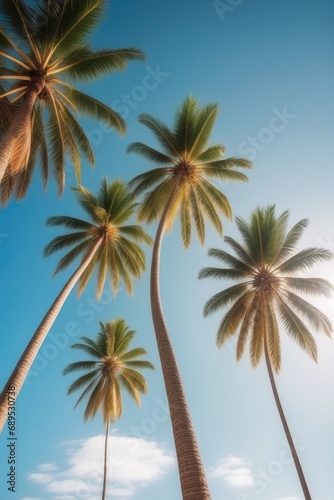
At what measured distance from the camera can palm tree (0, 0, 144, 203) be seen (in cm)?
1003

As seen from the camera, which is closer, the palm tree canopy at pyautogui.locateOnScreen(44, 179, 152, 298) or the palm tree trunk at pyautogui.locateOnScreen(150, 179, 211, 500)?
the palm tree trunk at pyautogui.locateOnScreen(150, 179, 211, 500)

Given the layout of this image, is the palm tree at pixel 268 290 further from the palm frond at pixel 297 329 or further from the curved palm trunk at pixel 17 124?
the curved palm trunk at pixel 17 124

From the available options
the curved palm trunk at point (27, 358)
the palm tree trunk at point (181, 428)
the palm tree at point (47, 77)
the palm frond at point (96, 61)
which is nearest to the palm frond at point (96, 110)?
the palm tree at point (47, 77)

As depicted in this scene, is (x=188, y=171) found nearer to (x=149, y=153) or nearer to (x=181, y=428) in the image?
(x=149, y=153)

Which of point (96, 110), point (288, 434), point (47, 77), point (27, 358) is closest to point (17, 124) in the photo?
point (47, 77)

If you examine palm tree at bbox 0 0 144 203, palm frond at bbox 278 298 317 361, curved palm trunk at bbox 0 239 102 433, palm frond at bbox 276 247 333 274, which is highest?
palm tree at bbox 0 0 144 203

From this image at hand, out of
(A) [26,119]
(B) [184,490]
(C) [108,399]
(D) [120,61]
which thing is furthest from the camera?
(C) [108,399]

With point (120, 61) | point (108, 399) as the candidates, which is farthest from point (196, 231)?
point (108, 399)

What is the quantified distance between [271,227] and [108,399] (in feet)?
52.2

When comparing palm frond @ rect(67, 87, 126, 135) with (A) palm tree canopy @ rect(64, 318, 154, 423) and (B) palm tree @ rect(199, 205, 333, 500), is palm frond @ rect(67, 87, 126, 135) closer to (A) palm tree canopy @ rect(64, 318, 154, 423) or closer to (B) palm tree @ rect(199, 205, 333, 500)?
(B) palm tree @ rect(199, 205, 333, 500)

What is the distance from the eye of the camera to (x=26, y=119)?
9273mm

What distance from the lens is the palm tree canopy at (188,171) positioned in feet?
47.7

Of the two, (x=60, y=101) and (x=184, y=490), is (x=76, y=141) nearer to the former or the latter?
(x=60, y=101)

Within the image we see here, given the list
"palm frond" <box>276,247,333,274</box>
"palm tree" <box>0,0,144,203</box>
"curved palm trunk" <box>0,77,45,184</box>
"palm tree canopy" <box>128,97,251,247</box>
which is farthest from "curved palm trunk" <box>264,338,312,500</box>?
"curved palm trunk" <box>0,77,45,184</box>
